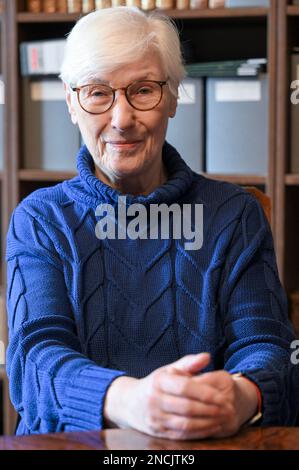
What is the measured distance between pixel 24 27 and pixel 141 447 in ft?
6.01

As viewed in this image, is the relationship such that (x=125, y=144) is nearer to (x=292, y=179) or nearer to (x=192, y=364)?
(x=192, y=364)

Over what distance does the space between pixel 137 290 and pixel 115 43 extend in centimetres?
42

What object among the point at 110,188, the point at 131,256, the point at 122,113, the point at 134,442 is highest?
the point at 122,113

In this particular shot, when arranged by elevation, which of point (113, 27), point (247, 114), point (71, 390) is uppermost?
point (113, 27)

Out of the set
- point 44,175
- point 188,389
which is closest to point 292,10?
point 44,175

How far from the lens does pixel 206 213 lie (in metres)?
1.50

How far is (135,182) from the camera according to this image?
1.51 meters

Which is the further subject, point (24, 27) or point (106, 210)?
point (24, 27)

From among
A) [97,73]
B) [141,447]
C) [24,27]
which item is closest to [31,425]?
[141,447]

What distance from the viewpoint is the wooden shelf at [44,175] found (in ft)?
8.29

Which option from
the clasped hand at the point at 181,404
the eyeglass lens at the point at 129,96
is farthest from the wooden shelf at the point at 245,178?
the clasped hand at the point at 181,404

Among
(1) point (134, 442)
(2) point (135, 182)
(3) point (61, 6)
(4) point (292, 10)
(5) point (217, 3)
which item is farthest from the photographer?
(3) point (61, 6)
